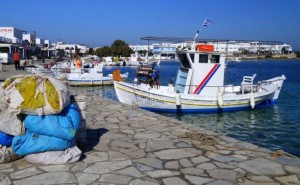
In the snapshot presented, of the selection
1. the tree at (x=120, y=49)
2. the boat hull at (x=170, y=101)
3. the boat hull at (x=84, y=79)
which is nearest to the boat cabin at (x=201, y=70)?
the boat hull at (x=170, y=101)

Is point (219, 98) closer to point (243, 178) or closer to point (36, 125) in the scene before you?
point (243, 178)

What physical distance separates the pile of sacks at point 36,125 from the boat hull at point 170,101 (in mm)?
10140

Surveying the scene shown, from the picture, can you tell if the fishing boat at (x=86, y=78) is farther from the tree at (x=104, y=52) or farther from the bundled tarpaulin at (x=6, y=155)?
the tree at (x=104, y=52)

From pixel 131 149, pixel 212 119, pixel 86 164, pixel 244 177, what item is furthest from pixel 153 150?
pixel 212 119

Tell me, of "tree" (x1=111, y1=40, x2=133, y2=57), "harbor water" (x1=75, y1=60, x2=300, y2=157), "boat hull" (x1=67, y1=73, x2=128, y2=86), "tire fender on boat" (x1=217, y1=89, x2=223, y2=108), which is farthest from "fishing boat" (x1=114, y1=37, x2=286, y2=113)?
"tree" (x1=111, y1=40, x2=133, y2=57)

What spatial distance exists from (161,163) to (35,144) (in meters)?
1.82

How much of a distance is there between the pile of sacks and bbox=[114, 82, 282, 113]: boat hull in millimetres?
10140

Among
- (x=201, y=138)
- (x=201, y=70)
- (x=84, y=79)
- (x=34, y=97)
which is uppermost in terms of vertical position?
(x=201, y=70)

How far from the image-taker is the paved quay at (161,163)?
Result: 4.30 metres

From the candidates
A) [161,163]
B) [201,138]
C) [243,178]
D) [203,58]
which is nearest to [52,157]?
[161,163]

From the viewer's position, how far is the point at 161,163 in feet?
16.1

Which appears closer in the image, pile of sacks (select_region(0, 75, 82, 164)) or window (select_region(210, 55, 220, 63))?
pile of sacks (select_region(0, 75, 82, 164))

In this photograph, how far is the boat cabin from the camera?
14922 millimetres

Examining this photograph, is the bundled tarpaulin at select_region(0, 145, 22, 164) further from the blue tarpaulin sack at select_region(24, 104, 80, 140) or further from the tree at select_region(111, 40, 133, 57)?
the tree at select_region(111, 40, 133, 57)
